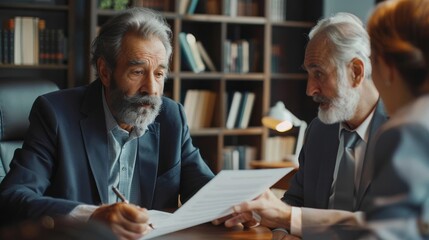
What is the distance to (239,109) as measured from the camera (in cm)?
566

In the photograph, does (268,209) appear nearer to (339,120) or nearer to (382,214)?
(339,120)

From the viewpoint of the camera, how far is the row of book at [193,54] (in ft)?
17.3

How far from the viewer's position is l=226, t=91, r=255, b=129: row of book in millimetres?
5617

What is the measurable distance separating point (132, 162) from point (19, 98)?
0.65 m

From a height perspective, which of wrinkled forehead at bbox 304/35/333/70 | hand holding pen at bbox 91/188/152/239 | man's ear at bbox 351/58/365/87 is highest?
wrinkled forehead at bbox 304/35/333/70

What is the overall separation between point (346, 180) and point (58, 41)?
124 inches

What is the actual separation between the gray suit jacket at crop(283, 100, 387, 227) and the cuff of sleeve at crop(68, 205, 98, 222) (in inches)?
29.5

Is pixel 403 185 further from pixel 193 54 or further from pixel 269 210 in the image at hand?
pixel 193 54

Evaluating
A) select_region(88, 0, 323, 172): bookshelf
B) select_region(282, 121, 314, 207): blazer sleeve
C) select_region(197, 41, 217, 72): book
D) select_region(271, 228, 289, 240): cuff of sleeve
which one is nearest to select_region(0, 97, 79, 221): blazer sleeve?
select_region(271, 228, 289, 240): cuff of sleeve

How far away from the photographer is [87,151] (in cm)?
239

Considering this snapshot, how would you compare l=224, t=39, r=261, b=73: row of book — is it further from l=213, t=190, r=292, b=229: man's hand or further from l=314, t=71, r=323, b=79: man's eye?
l=213, t=190, r=292, b=229: man's hand

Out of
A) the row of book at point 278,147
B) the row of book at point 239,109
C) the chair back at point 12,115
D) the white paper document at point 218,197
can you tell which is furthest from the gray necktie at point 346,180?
the row of book at point 278,147

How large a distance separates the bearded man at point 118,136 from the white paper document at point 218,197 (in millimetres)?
475

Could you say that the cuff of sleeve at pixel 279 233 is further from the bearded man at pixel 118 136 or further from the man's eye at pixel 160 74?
the man's eye at pixel 160 74
